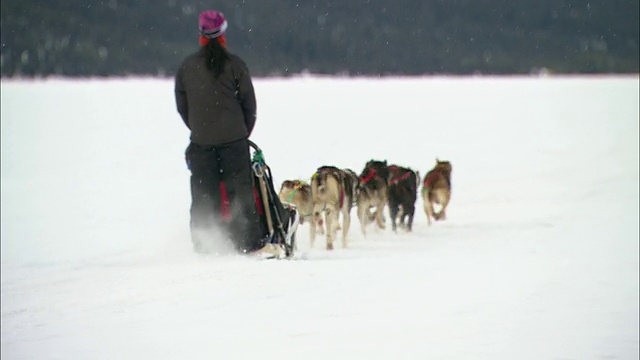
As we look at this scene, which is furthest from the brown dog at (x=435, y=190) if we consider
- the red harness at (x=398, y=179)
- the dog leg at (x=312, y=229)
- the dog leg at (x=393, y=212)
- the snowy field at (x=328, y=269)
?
the dog leg at (x=312, y=229)

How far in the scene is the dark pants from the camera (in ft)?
24.7

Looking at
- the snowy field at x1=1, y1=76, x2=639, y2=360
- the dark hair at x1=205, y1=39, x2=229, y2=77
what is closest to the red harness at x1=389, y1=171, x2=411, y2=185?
the snowy field at x1=1, y1=76, x2=639, y2=360

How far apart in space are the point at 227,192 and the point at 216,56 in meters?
0.98

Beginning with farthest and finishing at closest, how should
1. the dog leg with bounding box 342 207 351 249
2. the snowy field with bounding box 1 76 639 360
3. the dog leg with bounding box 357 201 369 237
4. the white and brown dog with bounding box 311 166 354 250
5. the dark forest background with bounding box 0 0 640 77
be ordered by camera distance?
the dark forest background with bounding box 0 0 640 77 < the dog leg with bounding box 357 201 369 237 < the dog leg with bounding box 342 207 351 249 < the white and brown dog with bounding box 311 166 354 250 < the snowy field with bounding box 1 76 639 360

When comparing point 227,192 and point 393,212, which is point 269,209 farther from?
point 393,212

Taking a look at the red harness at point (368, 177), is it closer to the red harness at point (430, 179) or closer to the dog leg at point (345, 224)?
the dog leg at point (345, 224)

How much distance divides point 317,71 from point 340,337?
355ft

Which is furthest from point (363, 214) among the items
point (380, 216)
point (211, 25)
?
point (211, 25)

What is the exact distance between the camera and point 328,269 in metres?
6.82

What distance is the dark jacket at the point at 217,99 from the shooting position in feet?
24.3

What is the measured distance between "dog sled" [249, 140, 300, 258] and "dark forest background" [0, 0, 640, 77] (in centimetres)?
8978

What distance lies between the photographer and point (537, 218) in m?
11.0

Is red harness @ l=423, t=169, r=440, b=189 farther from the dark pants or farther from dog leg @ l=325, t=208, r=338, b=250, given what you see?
the dark pants

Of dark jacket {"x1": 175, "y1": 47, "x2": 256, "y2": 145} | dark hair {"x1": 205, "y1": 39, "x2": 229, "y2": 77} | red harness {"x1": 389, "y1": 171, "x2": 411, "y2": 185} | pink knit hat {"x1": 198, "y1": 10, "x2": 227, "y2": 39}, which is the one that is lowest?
red harness {"x1": 389, "y1": 171, "x2": 411, "y2": 185}
